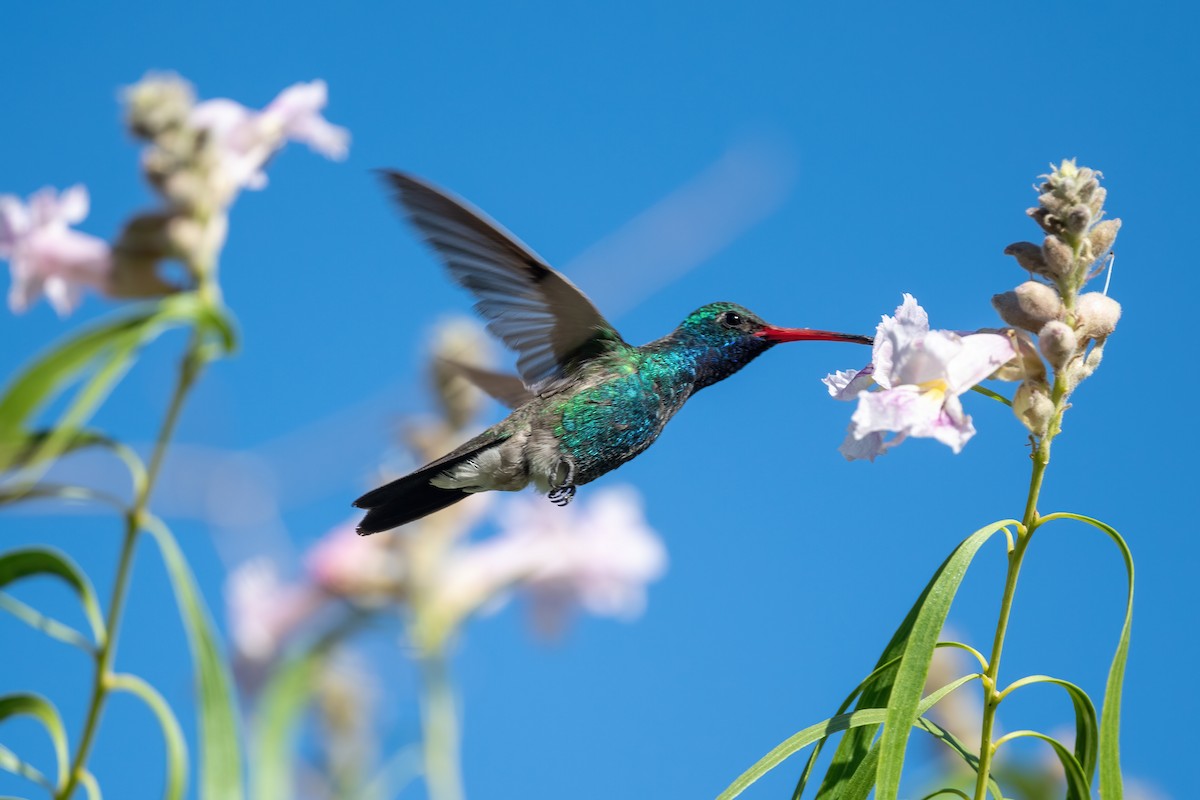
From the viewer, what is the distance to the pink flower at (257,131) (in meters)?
2.21

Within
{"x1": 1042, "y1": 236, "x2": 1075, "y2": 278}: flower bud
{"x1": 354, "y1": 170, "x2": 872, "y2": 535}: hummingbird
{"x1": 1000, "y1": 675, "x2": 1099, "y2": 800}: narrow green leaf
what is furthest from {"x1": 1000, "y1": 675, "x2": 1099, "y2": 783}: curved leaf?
{"x1": 354, "y1": 170, "x2": 872, "y2": 535}: hummingbird

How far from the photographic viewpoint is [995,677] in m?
1.29

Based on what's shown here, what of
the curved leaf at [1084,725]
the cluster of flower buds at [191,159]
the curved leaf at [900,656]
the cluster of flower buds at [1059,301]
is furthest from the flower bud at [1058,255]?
the cluster of flower buds at [191,159]

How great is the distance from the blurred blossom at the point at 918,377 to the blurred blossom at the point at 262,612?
399 centimetres

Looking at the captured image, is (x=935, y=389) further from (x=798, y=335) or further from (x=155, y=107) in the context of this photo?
(x=155, y=107)

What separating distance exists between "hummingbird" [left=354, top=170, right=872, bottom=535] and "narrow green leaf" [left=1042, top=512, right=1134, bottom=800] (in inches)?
29.8

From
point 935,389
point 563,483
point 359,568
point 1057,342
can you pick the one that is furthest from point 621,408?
point 359,568

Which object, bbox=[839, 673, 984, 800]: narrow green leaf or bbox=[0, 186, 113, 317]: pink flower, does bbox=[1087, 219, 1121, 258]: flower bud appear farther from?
bbox=[0, 186, 113, 317]: pink flower

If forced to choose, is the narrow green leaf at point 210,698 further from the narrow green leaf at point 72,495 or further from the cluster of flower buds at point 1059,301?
the cluster of flower buds at point 1059,301

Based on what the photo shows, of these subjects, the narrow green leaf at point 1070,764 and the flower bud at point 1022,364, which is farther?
the flower bud at point 1022,364

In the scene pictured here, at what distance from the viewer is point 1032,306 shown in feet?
4.72

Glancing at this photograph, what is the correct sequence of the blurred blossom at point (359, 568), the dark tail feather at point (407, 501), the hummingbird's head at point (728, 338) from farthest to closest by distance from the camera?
the blurred blossom at point (359, 568), the hummingbird's head at point (728, 338), the dark tail feather at point (407, 501)

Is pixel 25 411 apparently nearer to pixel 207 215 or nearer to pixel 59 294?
pixel 207 215

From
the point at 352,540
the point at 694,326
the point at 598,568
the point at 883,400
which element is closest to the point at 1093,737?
the point at 883,400
